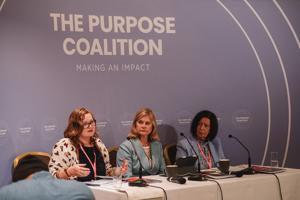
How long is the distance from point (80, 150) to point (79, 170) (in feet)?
1.71

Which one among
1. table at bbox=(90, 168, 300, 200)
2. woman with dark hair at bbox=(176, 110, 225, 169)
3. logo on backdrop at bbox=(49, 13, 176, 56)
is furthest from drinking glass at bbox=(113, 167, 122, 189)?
logo on backdrop at bbox=(49, 13, 176, 56)

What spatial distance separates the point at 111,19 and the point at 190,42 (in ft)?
3.12

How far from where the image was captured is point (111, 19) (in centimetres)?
564

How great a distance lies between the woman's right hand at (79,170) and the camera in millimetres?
4266

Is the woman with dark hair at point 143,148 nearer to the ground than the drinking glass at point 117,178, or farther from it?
farther from it

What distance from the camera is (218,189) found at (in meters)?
4.33

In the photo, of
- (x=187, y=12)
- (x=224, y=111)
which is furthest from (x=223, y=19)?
(x=224, y=111)

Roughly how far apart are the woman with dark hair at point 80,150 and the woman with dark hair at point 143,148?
20 centimetres

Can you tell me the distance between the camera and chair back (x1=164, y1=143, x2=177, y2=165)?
18.7 feet

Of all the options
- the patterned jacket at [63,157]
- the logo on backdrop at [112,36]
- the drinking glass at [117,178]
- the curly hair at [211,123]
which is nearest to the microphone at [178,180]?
the drinking glass at [117,178]

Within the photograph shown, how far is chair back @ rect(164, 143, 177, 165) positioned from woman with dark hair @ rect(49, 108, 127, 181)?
2.90ft

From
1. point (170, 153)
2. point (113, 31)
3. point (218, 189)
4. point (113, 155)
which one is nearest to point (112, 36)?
point (113, 31)

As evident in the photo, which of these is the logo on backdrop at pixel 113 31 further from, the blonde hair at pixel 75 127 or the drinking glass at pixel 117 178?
the drinking glass at pixel 117 178

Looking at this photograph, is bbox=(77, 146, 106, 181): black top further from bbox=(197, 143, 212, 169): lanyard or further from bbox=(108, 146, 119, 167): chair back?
bbox=(197, 143, 212, 169): lanyard
